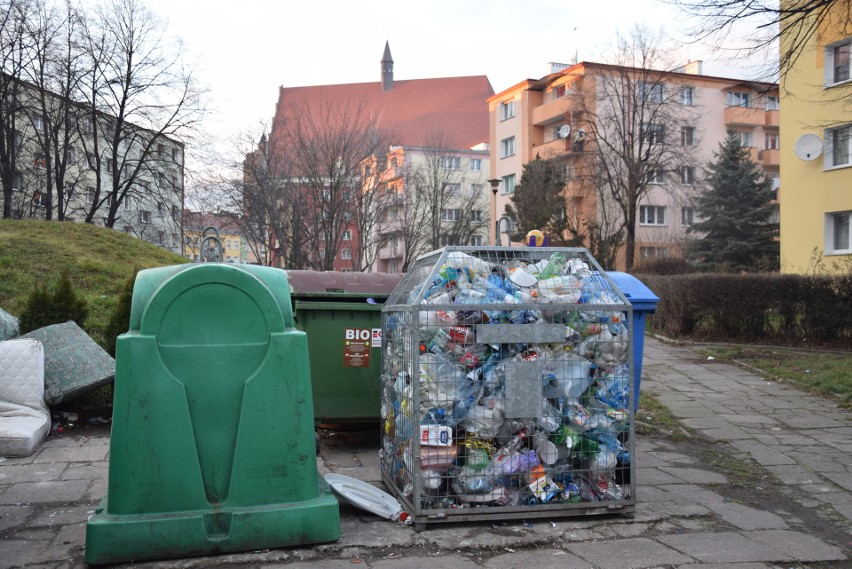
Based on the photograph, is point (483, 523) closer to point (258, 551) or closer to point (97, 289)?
point (258, 551)

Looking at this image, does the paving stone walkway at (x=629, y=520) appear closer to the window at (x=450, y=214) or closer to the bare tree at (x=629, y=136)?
the bare tree at (x=629, y=136)

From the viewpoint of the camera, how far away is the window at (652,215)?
4291cm

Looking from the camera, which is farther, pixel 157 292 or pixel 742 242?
pixel 742 242

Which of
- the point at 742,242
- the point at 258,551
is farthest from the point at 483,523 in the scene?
the point at 742,242

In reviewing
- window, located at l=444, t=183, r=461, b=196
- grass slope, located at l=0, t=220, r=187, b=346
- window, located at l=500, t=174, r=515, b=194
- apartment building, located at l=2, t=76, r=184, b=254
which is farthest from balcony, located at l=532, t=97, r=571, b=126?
grass slope, located at l=0, t=220, r=187, b=346

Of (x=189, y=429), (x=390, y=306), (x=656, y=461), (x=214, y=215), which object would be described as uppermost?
(x=214, y=215)

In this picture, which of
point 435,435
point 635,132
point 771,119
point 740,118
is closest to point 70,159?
point 635,132

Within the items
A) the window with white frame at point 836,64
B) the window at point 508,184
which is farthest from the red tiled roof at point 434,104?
the window with white frame at point 836,64

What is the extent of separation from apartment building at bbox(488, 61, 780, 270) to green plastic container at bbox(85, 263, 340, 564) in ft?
95.9

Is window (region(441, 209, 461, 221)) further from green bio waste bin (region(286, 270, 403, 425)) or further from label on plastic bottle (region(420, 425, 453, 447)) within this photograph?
label on plastic bottle (region(420, 425, 453, 447))

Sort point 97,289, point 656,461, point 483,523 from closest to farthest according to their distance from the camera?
point 483,523 < point 656,461 < point 97,289

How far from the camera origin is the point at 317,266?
30.0 m

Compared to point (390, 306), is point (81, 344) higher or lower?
lower

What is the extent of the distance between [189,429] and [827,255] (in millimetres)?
22930
